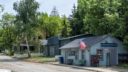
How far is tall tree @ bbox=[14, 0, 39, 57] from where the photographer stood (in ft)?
256

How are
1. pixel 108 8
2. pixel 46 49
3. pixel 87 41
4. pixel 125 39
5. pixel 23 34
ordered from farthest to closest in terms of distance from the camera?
pixel 46 49, pixel 23 34, pixel 108 8, pixel 87 41, pixel 125 39

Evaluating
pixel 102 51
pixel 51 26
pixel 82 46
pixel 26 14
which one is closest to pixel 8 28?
pixel 51 26

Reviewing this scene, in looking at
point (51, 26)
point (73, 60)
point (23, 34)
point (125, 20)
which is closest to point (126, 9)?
point (125, 20)

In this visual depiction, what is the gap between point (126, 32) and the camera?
153 ft

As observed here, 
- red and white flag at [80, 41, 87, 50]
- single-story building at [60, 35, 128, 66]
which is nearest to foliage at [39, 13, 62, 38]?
single-story building at [60, 35, 128, 66]

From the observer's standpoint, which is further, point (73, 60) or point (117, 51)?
point (73, 60)

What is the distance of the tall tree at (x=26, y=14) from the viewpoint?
78.1 meters

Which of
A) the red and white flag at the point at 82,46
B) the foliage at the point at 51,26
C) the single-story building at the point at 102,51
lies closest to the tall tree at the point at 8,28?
the foliage at the point at 51,26

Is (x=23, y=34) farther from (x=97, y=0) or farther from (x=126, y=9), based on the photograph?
(x=126, y=9)

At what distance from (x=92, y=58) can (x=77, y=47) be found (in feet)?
10.6

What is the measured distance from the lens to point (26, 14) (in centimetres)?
7844

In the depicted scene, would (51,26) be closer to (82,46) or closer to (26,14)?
(26,14)

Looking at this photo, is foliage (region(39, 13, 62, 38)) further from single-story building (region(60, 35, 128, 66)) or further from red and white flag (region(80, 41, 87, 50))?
red and white flag (region(80, 41, 87, 50))

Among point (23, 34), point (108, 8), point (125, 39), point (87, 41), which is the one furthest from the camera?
point (23, 34)
